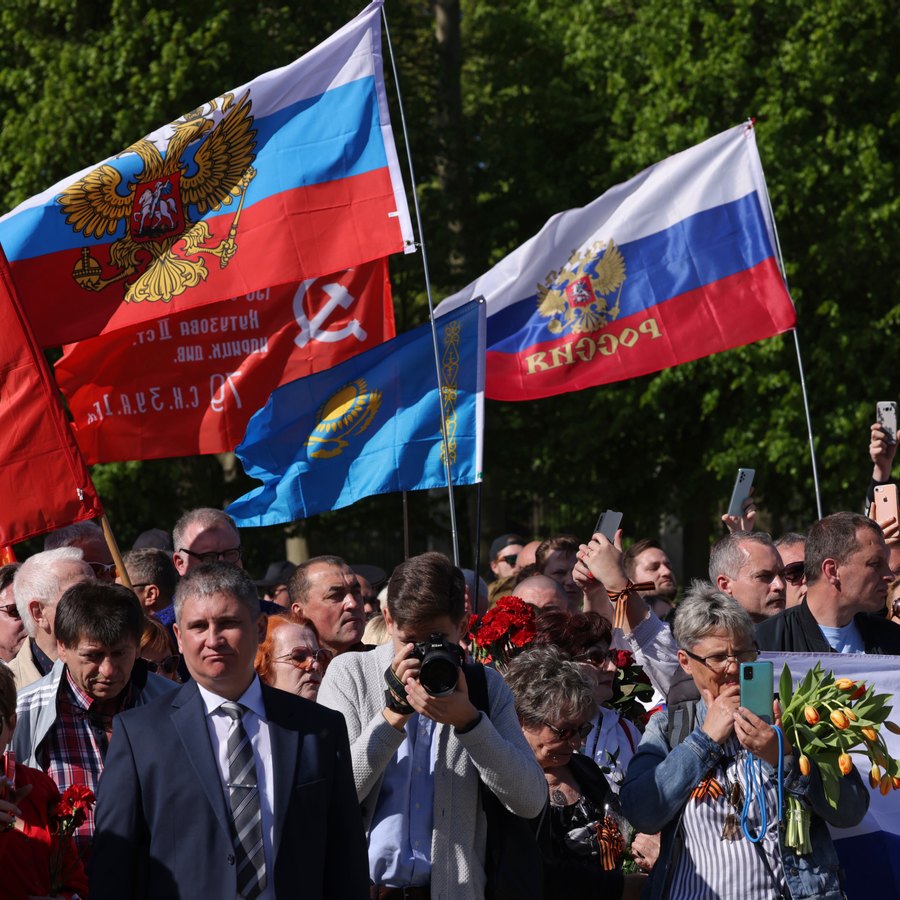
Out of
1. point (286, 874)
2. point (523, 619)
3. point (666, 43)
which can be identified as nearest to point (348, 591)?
point (523, 619)

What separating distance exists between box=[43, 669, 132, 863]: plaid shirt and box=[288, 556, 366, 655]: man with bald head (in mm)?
2052

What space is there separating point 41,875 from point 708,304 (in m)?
6.13

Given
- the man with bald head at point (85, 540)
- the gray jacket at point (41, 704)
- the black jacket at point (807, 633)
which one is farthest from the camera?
the man with bald head at point (85, 540)

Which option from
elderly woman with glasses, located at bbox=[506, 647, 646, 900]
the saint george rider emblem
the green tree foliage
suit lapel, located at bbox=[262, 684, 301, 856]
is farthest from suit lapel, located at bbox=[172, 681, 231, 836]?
the green tree foliage

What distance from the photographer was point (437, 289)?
22.5m

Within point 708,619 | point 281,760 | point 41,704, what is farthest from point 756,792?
point 41,704

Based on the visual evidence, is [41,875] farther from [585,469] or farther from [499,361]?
[585,469]

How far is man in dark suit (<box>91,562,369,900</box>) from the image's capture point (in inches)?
171

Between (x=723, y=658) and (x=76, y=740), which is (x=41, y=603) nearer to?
(x=76, y=740)

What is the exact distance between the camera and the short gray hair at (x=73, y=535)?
797cm

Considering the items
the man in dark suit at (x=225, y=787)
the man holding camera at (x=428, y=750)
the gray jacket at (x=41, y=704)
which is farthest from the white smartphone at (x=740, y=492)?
the man in dark suit at (x=225, y=787)

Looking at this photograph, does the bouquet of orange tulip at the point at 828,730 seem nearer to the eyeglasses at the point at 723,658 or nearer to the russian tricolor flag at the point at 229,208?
the eyeglasses at the point at 723,658

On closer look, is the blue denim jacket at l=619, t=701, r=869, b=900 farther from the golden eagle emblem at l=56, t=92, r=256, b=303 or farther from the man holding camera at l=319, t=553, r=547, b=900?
the golden eagle emblem at l=56, t=92, r=256, b=303

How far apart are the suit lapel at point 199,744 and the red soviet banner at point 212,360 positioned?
4479 mm
